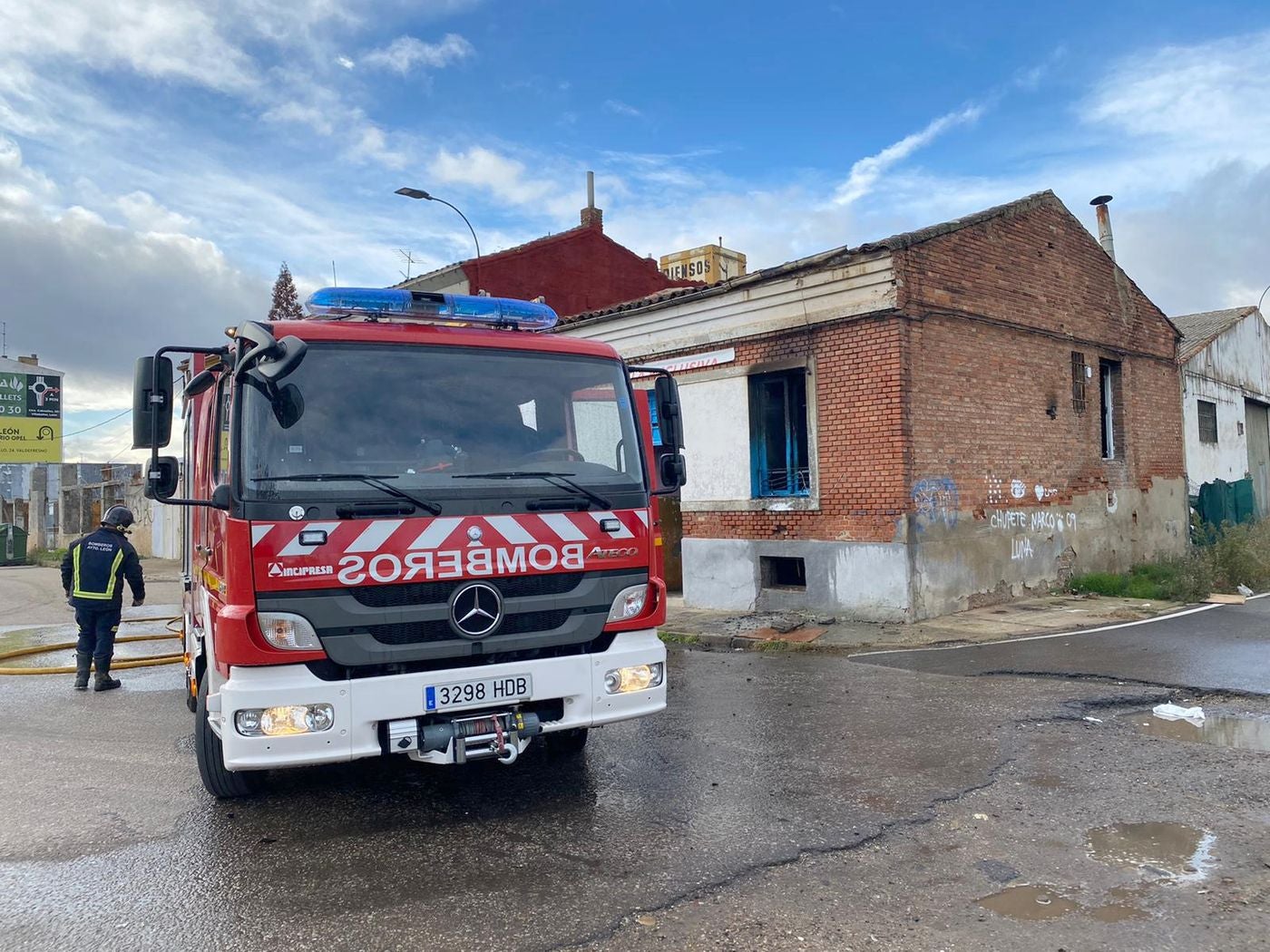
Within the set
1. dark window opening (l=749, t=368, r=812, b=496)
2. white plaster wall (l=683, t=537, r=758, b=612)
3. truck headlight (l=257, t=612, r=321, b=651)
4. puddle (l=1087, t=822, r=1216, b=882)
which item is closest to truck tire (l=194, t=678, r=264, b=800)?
truck headlight (l=257, t=612, r=321, b=651)

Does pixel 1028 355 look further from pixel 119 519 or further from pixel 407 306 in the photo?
pixel 119 519

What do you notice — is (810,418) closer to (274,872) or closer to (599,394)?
(599,394)

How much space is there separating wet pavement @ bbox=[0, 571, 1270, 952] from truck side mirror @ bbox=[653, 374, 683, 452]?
1.96m

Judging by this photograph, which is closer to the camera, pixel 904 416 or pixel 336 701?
A: pixel 336 701

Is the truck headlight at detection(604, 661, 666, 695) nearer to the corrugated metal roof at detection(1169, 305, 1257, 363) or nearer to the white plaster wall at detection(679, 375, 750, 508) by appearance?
the white plaster wall at detection(679, 375, 750, 508)

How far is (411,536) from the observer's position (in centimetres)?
427

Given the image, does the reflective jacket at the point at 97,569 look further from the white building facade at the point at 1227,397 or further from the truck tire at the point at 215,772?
the white building facade at the point at 1227,397

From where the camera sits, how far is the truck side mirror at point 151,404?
183 inches

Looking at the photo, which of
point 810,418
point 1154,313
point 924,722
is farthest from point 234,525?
point 1154,313

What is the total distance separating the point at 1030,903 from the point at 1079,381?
1211cm

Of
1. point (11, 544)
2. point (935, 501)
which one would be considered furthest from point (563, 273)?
point (11, 544)

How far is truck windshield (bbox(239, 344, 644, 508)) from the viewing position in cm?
427

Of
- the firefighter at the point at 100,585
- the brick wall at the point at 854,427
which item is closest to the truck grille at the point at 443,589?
the firefighter at the point at 100,585

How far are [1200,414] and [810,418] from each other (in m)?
12.5
